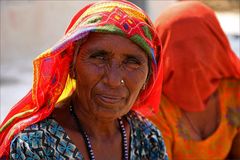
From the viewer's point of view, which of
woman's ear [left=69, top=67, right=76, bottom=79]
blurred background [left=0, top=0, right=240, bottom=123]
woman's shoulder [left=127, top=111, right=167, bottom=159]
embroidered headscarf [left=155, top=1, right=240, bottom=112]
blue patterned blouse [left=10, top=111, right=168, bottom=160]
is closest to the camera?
blue patterned blouse [left=10, top=111, right=168, bottom=160]

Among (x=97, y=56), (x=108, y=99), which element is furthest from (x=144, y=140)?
(x=97, y=56)

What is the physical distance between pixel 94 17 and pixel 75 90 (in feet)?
1.33

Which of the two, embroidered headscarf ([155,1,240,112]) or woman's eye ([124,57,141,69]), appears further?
embroidered headscarf ([155,1,240,112])

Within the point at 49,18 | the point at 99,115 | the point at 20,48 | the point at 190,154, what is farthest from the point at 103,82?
the point at 49,18

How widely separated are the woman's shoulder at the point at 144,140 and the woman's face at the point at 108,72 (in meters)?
0.28

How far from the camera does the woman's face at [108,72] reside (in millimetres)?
2588

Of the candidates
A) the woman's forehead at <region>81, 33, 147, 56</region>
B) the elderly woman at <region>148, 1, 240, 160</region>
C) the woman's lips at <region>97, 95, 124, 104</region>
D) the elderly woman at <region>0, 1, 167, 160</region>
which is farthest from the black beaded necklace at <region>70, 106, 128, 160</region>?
the elderly woman at <region>148, 1, 240, 160</region>

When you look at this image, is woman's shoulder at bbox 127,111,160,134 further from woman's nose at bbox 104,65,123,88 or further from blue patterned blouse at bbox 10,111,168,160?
woman's nose at bbox 104,65,123,88

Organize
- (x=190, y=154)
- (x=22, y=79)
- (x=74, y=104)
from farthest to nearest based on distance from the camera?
(x=22, y=79), (x=190, y=154), (x=74, y=104)

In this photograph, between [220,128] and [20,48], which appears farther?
[20,48]

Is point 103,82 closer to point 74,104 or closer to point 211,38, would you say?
point 74,104

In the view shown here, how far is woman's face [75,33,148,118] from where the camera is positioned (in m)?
2.59

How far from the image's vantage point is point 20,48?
5.83 metres

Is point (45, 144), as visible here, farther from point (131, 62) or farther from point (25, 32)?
point (25, 32)
